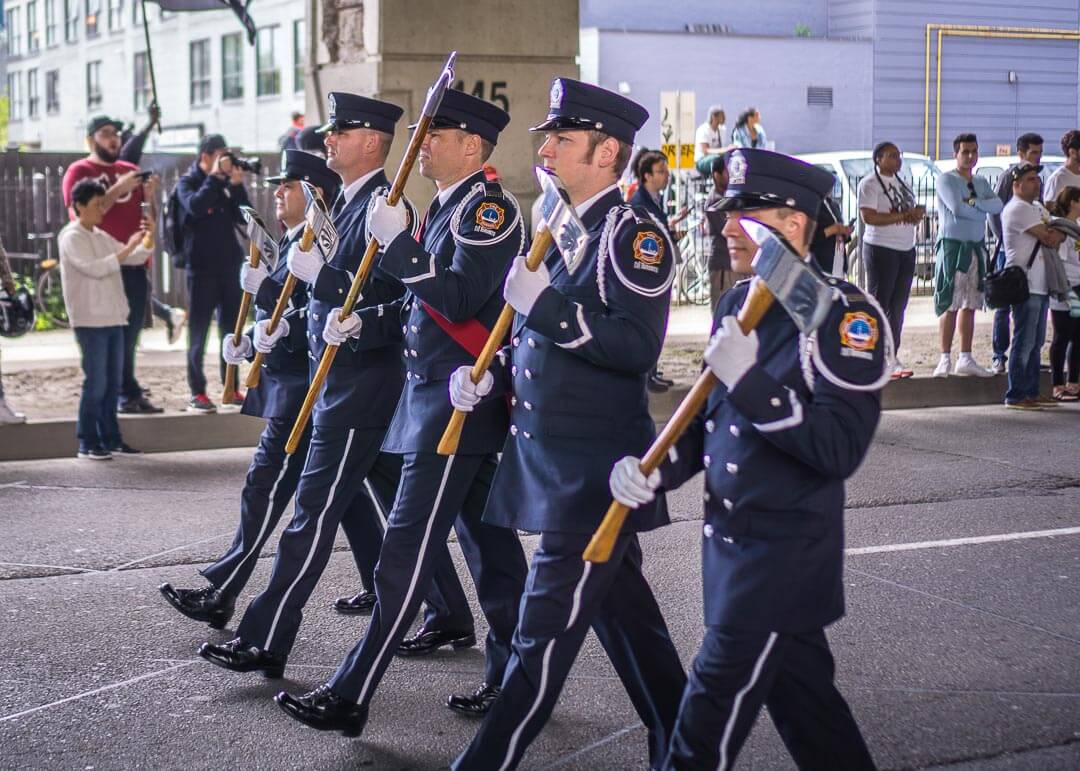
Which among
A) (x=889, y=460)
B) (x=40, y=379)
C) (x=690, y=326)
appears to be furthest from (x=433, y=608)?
(x=690, y=326)

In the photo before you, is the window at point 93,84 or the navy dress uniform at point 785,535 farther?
the window at point 93,84

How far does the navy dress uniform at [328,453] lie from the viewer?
5609 mm

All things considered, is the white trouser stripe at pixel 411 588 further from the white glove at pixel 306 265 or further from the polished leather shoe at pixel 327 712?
the white glove at pixel 306 265

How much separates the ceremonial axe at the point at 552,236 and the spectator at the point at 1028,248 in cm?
880

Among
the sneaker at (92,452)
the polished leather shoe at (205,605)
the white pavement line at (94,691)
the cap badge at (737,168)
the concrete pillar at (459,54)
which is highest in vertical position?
the concrete pillar at (459,54)

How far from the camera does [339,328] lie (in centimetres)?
552

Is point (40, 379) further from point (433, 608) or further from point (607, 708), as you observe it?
point (607, 708)

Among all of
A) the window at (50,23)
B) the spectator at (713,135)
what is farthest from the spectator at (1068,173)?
the window at (50,23)

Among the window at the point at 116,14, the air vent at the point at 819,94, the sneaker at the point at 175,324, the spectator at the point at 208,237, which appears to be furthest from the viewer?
the window at the point at 116,14

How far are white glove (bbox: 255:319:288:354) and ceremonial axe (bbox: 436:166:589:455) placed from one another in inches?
62.4

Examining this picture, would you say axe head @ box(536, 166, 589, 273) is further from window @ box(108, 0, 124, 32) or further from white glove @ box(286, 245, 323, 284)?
window @ box(108, 0, 124, 32)

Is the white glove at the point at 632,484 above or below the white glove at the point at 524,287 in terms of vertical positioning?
below

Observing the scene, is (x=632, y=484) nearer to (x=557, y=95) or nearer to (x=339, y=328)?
(x=557, y=95)

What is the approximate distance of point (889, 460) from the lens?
34.4ft
